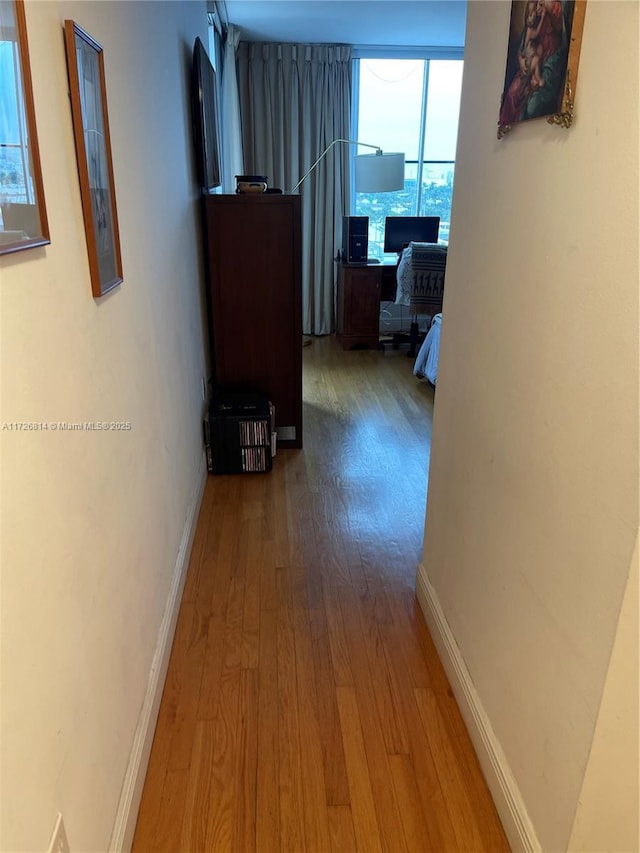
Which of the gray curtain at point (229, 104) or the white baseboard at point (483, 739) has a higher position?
the gray curtain at point (229, 104)

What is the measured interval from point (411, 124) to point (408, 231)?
1.03m

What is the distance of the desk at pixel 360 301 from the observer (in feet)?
17.7

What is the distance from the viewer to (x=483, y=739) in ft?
5.11

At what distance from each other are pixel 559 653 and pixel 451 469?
75 centimetres

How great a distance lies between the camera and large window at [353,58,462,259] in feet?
18.5

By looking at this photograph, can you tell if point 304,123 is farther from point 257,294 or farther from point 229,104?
point 257,294

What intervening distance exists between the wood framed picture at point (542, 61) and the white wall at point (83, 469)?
0.90m

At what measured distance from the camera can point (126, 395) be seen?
1.56 meters

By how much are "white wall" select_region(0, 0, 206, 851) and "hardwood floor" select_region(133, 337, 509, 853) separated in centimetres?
22

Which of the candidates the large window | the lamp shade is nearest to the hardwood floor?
the lamp shade

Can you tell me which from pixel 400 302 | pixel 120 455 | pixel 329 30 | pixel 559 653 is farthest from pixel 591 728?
pixel 329 30

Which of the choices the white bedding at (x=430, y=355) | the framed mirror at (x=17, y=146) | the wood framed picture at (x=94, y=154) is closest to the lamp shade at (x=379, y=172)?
the white bedding at (x=430, y=355)

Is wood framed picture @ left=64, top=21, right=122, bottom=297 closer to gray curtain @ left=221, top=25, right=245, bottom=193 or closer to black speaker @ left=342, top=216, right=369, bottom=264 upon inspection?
gray curtain @ left=221, top=25, right=245, bottom=193

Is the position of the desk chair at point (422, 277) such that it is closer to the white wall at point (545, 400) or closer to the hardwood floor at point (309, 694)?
the hardwood floor at point (309, 694)
